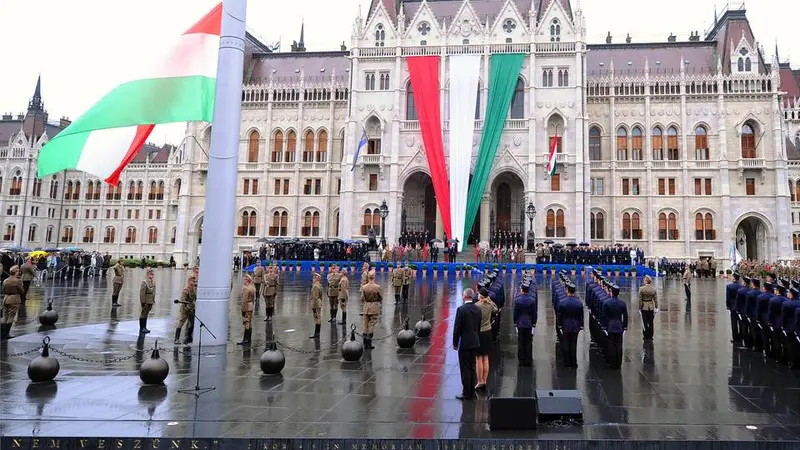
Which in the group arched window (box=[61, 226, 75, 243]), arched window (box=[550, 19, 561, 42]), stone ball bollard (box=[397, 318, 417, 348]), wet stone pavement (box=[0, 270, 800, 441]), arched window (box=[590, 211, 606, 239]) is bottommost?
wet stone pavement (box=[0, 270, 800, 441])

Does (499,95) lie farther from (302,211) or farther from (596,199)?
(302,211)

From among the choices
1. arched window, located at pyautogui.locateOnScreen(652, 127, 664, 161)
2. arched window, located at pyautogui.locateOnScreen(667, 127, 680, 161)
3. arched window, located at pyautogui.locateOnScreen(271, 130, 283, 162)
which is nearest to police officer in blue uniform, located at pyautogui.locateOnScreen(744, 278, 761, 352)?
arched window, located at pyautogui.locateOnScreen(652, 127, 664, 161)

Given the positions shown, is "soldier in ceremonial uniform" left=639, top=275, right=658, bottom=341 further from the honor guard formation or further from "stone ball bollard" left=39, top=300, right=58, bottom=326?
"stone ball bollard" left=39, top=300, right=58, bottom=326

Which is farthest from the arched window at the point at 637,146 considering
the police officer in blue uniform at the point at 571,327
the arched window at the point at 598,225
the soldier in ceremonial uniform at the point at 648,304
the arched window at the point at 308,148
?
the police officer in blue uniform at the point at 571,327

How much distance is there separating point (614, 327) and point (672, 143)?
48239 millimetres

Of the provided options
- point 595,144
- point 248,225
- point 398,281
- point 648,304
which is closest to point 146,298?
point 398,281

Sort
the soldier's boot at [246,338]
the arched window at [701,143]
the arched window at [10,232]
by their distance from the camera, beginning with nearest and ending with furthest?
the soldier's boot at [246,338]
the arched window at [701,143]
the arched window at [10,232]

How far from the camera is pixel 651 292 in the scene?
43.9 feet

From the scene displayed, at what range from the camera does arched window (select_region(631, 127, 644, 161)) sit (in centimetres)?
5234

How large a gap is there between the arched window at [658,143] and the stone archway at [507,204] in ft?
46.4

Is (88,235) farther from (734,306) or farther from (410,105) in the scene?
(734,306)

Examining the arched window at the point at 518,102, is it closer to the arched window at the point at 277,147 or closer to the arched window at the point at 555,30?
the arched window at the point at 555,30

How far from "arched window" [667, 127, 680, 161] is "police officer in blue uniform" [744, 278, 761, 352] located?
4376 centimetres

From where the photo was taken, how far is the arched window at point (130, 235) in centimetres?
7025
